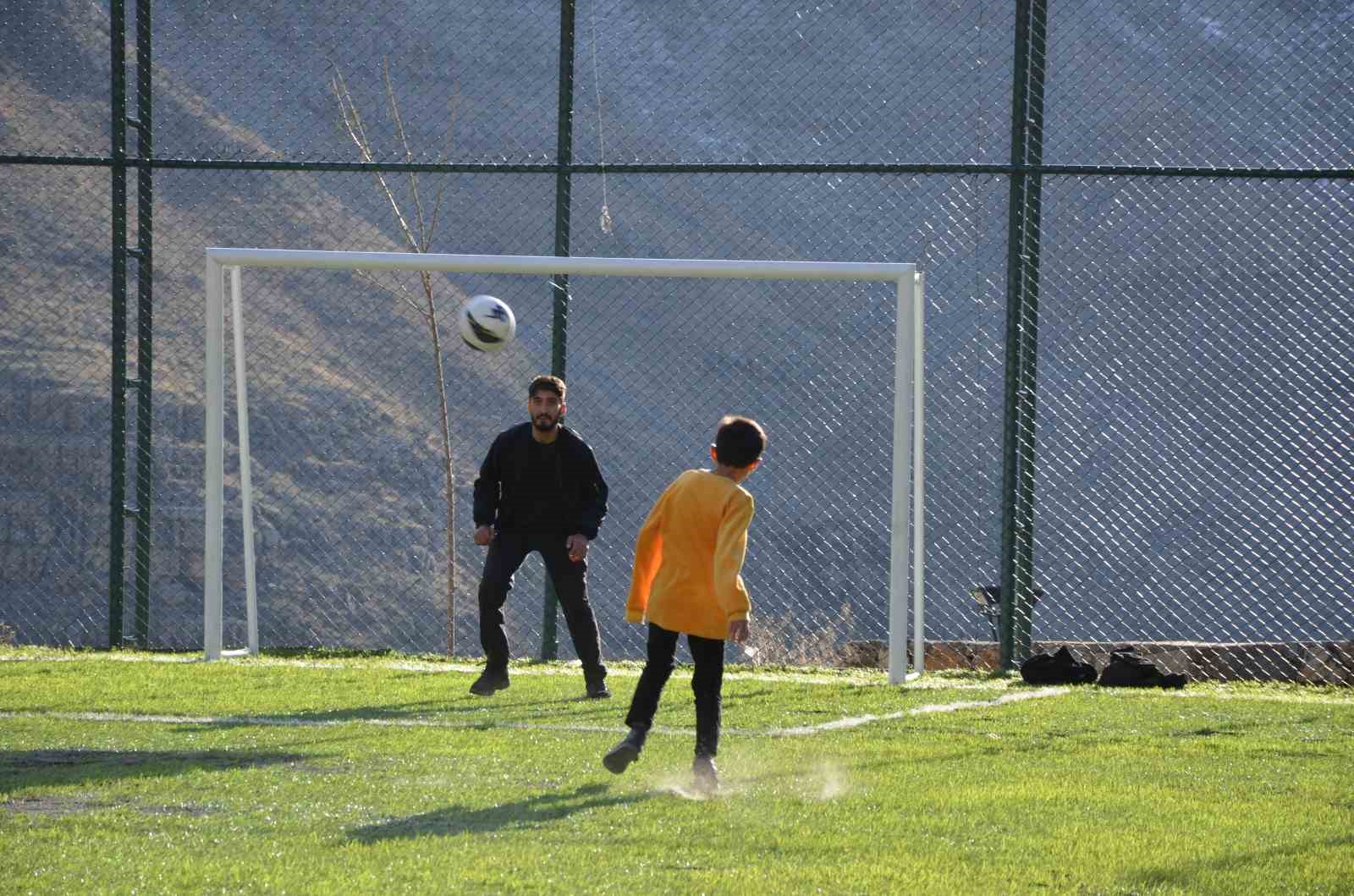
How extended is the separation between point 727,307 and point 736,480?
35.6 metres

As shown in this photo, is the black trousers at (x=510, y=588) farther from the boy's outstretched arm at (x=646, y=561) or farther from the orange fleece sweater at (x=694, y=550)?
the orange fleece sweater at (x=694, y=550)

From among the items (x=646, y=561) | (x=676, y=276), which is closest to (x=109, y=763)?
(x=646, y=561)

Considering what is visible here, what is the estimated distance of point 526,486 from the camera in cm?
831

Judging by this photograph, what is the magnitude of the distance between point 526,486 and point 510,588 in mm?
488

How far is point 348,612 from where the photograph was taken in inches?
1108

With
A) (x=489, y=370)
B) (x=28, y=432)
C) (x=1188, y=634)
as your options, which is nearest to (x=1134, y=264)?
(x=1188, y=634)

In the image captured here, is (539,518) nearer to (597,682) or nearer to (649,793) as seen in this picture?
(597,682)

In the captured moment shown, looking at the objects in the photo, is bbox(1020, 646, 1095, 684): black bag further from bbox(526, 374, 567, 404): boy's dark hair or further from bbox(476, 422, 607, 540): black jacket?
bbox(526, 374, 567, 404): boy's dark hair

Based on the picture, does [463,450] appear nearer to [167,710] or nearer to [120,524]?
[120,524]

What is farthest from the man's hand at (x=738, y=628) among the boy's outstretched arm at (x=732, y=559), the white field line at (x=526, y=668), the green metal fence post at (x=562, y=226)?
the green metal fence post at (x=562, y=226)

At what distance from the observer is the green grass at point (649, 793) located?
420 cm

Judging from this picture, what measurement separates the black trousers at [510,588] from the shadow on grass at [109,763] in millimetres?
2212

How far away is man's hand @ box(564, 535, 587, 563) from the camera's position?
8.08 m

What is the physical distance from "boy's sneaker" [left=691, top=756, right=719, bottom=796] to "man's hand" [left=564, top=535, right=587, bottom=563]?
102 inches
